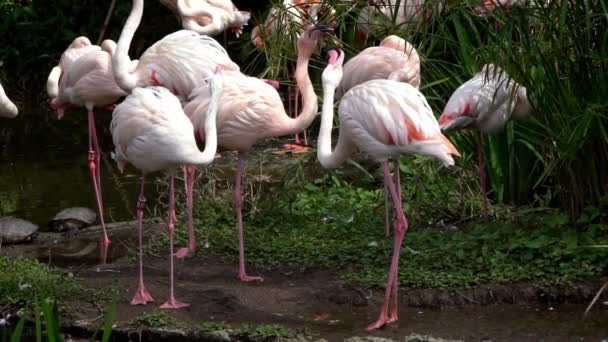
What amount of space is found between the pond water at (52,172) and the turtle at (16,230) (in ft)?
1.59

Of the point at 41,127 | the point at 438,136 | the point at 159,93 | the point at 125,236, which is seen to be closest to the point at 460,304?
the point at 438,136

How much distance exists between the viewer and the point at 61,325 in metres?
5.21

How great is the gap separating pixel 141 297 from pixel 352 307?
3.54 feet

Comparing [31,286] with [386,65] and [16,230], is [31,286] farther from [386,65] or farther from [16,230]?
[386,65]

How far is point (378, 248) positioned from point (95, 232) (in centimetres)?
201

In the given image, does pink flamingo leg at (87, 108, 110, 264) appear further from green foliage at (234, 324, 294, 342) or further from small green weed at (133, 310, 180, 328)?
green foliage at (234, 324, 294, 342)

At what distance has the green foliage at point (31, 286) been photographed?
212 inches

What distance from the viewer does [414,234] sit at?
20.7ft

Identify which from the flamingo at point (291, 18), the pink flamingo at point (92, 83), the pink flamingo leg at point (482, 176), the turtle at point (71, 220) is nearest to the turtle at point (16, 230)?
the turtle at point (71, 220)

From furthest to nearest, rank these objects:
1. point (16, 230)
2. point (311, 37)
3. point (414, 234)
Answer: point (16, 230), point (414, 234), point (311, 37)

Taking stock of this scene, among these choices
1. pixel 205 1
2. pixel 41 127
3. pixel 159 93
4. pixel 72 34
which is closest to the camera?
pixel 159 93

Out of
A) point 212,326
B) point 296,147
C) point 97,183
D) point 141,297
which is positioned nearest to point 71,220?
point 97,183

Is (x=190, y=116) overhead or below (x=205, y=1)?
below

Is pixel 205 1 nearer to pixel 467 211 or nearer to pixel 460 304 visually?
pixel 467 211
